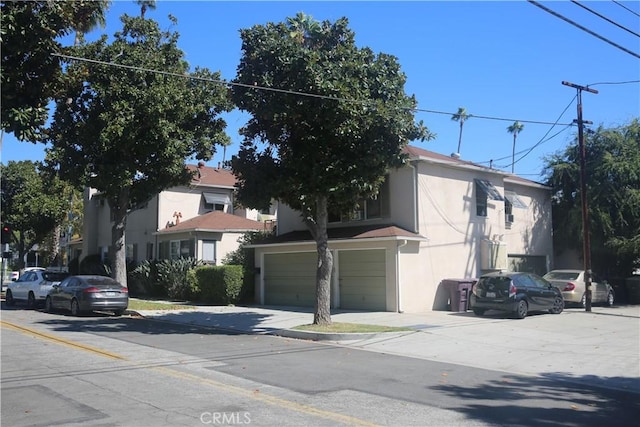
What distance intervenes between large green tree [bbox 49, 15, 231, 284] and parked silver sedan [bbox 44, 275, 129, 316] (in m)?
3.70

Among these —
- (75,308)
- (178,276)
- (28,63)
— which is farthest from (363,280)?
(28,63)

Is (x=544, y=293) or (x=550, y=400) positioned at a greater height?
(x=544, y=293)

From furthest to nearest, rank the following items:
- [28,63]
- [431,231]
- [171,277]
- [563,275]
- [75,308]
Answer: [171,277]
[563,275]
[431,231]
[75,308]
[28,63]

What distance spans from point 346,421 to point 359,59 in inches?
442

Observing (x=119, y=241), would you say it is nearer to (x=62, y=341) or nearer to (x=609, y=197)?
(x=62, y=341)

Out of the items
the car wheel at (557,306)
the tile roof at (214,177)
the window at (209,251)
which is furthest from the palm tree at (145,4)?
the car wheel at (557,306)

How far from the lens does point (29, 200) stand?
38281mm

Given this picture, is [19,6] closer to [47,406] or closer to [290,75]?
[47,406]

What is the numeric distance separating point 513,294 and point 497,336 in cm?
384

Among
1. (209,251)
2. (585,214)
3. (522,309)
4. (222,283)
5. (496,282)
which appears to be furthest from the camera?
(209,251)

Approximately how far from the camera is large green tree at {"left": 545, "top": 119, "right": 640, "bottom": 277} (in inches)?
974

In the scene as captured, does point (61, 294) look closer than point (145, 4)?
Yes

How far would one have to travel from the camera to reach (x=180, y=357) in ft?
37.1

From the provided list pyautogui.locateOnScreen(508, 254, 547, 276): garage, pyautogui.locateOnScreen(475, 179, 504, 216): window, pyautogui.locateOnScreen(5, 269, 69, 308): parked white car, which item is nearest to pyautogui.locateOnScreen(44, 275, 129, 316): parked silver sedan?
pyautogui.locateOnScreen(5, 269, 69, 308): parked white car
